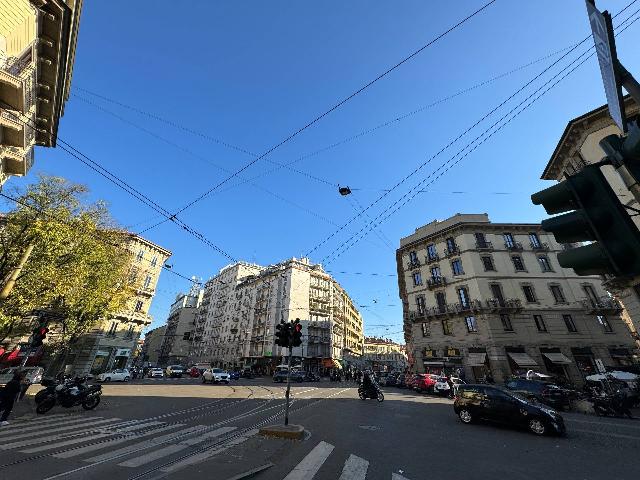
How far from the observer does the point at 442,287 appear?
115 feet

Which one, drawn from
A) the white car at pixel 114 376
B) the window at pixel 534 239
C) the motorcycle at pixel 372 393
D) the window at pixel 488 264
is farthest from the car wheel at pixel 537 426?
the white car at pixel 114 376

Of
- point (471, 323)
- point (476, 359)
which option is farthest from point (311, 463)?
point (471, 323)

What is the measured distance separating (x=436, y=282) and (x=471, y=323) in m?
5.75

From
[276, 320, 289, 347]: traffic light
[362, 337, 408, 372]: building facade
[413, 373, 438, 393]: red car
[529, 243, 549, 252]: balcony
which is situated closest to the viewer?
[276, 320, 289, 347]: traffic light

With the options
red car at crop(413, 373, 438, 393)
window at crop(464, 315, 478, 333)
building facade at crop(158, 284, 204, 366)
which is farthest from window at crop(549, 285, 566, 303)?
building facade at crop(158, 284, 204, 366)

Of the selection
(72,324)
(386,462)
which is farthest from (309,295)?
(386,462)

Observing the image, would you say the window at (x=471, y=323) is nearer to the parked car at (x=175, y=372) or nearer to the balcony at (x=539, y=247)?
the balcony at (x=539, y=247)

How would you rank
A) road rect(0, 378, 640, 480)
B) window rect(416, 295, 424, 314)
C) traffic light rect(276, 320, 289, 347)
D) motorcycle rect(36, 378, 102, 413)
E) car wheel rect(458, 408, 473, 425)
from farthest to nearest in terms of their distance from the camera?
window rect(416, 295, 424, 314) < motorcycle rect(36, 378, 102, 413) < car wheel rect(458, 408, 473, 425) < traffic light rect(276, 320, 289, 347) < road rect(0, 378, 640, 480)

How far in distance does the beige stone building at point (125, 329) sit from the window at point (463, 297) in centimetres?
3503

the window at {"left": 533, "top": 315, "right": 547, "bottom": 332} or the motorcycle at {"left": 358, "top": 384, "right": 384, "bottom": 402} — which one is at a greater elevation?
the window at {"left": 533, "top": 315, "right": 547, "bottom": 332}

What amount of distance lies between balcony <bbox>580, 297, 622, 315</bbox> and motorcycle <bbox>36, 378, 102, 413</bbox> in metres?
40.4

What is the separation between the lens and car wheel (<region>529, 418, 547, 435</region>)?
940cm

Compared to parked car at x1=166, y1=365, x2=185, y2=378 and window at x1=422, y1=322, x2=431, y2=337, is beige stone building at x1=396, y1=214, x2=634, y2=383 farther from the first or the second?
parked car at x1=166, y1=365, x2=185, y2=378

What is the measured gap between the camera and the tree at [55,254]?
15.3 meters
